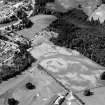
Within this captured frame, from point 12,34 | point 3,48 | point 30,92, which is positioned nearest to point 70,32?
point 12,34

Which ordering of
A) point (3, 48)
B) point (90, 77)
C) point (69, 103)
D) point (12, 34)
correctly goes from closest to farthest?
point (69, 103) → point (90, 77) → point (3, 48) → point (12, 34)

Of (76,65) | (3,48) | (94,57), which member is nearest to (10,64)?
(3,48)

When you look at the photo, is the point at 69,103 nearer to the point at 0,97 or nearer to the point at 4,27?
the point at 0,97

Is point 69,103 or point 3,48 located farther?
point 3,48

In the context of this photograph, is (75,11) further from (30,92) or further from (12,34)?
(30,92)

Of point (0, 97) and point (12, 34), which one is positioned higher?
point (12, 34)

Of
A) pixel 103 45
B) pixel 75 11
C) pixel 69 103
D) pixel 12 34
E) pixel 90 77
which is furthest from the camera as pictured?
pixel 75 11

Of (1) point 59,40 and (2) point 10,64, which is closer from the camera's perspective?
(2) point 10,64

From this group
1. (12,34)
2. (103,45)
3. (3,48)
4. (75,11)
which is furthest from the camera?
(75,11)

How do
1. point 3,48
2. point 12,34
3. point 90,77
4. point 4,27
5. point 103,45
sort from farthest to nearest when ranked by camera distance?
point 4,27 → point 12,34 → point 103,45 → point 3,48 → point 90,77
